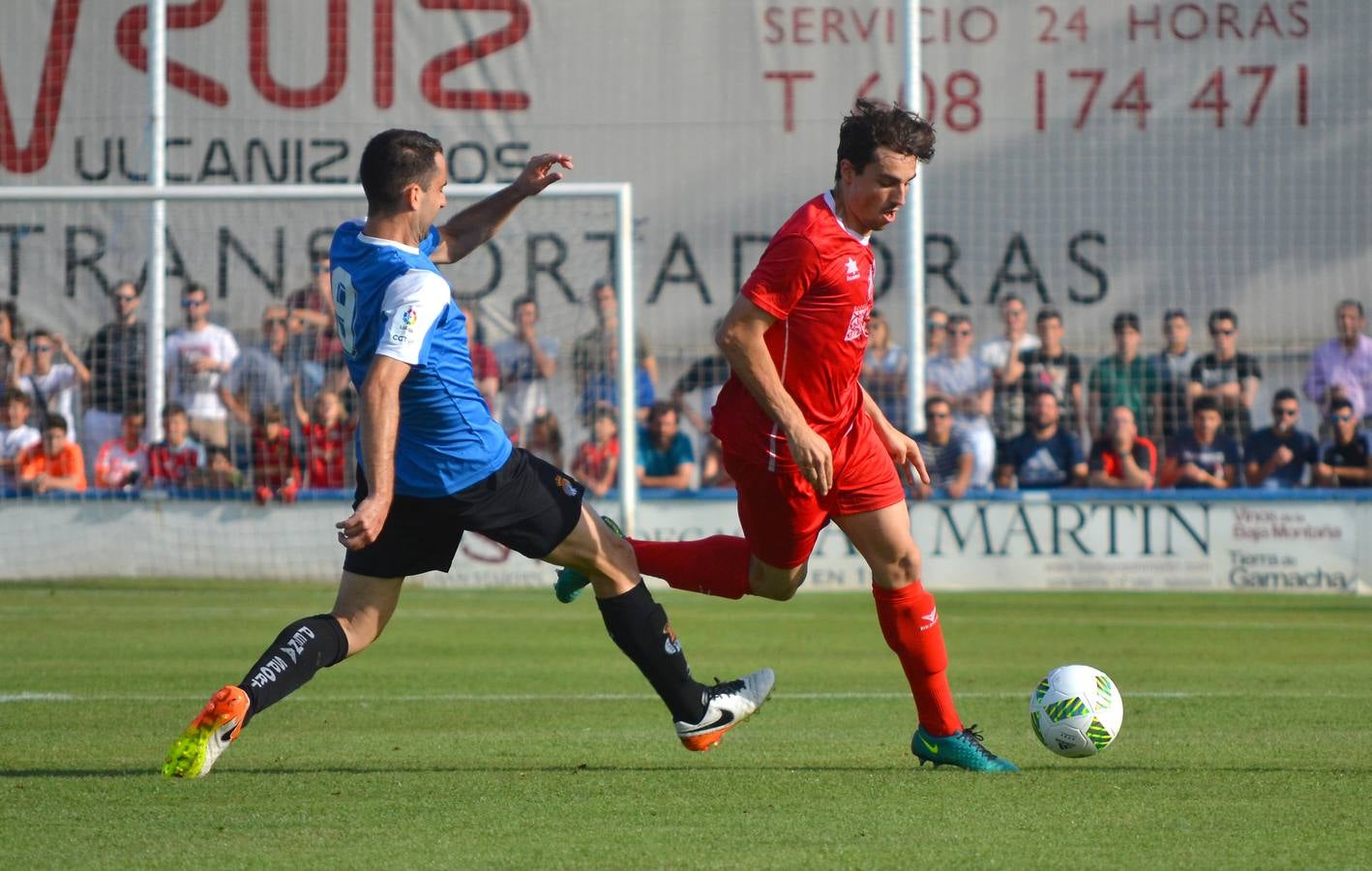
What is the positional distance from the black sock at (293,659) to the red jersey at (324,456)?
9809 mm

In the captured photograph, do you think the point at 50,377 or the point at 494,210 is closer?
the point at 494,210

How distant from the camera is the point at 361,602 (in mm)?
5926

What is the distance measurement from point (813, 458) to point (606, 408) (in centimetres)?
992

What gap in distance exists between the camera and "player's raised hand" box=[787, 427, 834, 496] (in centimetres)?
578

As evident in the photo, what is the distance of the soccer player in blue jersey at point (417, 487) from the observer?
5.48m

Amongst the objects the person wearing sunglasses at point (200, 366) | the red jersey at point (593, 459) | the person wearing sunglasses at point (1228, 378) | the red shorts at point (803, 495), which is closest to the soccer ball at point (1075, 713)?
the red shorts at point (803, 495)

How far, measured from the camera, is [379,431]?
17.7 feet

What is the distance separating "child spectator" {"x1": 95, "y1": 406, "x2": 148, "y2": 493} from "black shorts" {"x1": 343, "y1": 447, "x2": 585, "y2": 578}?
Result: 33.0ft

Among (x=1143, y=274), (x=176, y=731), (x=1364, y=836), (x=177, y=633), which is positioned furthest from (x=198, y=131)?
(x=1364, y=836)

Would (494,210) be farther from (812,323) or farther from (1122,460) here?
(1122,460)

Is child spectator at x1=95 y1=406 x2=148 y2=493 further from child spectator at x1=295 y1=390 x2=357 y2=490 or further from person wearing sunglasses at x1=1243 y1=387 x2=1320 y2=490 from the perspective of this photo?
person wearing sunglasses at x1=1243 y1=387 x2=1320 y2=490

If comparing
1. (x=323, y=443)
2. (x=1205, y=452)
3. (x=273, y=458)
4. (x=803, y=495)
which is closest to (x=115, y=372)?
(x=273, y=458)

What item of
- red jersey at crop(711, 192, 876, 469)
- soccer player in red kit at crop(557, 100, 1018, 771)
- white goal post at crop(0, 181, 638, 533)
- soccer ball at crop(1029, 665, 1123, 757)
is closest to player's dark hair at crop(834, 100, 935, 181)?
soccer player in red kit at crop(557, 100, 1018, 771)

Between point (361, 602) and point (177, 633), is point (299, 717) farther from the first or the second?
point (177, 633)
